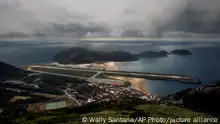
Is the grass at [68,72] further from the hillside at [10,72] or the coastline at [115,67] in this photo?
the hillside at [10,72]

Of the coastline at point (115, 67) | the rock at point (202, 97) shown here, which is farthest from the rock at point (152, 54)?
the rock at point (202, 97)

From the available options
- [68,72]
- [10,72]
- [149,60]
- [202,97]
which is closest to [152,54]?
[149,60]

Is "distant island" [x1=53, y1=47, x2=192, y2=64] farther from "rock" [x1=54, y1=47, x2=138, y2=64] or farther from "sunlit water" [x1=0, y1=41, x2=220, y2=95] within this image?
"sunlit water" [x1=0, y1=41, x2=220, y2=95]

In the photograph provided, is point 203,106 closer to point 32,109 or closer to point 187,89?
point 187,89

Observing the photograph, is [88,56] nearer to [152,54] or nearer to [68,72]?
[68,72]

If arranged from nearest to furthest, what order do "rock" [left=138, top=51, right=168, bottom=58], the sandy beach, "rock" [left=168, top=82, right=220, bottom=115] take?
"rock" [left=168, top=82, right=220, bottom=115]
the sandy beach
"rock" [left=138, top=51, right=168, bottom=58]

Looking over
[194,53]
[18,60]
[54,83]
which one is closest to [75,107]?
[54,83]

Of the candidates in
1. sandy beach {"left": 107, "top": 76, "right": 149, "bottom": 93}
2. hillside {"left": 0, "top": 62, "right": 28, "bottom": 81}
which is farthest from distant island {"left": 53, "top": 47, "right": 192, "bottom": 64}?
hillside {"left": 0, "top": 62, "right": 28, "bottom": 81}
